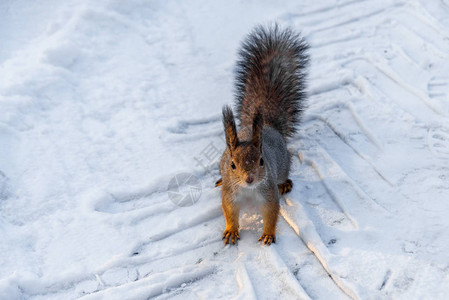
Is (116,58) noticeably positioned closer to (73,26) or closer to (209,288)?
(73,26)

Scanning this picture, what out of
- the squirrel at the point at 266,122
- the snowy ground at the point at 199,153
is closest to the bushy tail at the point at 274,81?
the squirrel at the point at 266,122

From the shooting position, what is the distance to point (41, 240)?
249cm

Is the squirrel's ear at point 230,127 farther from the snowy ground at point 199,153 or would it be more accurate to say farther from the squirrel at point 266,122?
the snowy ground at point 199,153

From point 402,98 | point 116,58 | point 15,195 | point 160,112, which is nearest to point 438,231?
point 402,98

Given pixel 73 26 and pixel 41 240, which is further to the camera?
pixel 73 26

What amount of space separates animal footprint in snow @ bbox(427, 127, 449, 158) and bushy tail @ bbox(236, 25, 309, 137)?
0.80 metres

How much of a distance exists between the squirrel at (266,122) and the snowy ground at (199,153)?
15 centimetres

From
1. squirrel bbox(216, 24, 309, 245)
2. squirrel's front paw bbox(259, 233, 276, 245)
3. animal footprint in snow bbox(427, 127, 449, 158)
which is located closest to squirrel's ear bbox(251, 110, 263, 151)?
squirrel bbox(216, 24, 309, 245)

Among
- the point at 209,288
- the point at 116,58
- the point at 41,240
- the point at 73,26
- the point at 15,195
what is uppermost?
the point at 73,26

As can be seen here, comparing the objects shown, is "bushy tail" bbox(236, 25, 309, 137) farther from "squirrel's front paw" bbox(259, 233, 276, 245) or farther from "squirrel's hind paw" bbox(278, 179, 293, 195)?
"squirrel's front paw" bbox(259, 233, 276, 245)

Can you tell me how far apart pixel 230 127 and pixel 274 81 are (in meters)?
0.84

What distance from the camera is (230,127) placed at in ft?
7.43

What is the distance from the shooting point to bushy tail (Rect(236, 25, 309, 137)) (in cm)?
297

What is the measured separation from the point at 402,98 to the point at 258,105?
1.06 metres
